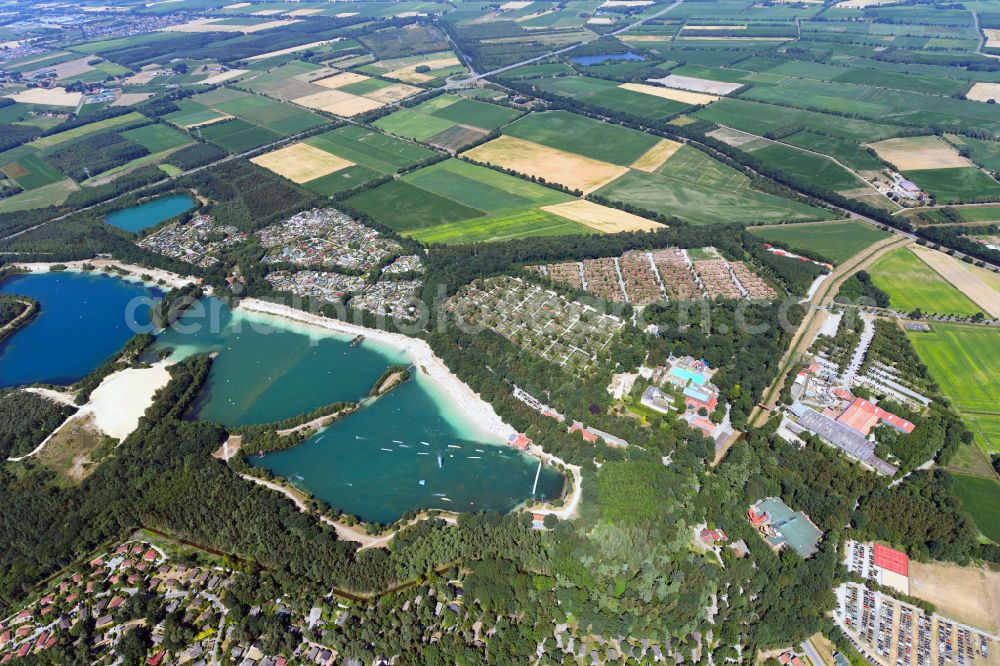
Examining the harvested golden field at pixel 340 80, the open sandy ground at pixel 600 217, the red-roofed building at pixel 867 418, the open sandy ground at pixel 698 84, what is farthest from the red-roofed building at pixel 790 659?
the harvested golden field at pixel 340 80

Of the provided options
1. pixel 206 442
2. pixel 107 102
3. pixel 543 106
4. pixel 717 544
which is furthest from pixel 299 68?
pixel 717 544

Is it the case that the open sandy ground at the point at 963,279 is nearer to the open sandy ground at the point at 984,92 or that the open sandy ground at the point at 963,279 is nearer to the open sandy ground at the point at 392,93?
the open sandy ground at the point at 984,92

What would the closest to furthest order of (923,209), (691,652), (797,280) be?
(691,652)
(797,280)
(923,209)

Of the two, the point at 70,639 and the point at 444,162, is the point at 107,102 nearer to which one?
the point at 444,162

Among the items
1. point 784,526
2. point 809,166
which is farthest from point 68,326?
point 809,166

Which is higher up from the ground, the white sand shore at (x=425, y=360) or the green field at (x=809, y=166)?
the green field at (x=809, y=166)

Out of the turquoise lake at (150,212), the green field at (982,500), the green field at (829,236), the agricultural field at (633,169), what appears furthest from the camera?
the turquoise lake at (150,212)

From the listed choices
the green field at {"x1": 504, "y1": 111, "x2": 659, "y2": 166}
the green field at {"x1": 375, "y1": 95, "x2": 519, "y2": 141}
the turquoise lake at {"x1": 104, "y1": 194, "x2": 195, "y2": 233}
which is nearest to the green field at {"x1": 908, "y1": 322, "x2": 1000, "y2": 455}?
the green field at {"x1": 504, "y1": 111, "x2": 659, "y2": 166}
